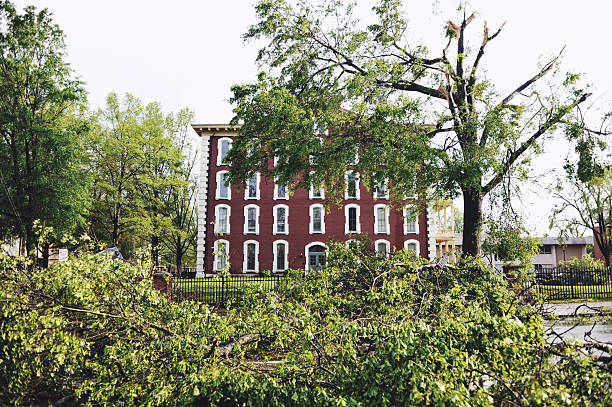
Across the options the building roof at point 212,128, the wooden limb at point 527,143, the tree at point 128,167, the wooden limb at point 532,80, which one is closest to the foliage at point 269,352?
the wooden limb at point 527,143

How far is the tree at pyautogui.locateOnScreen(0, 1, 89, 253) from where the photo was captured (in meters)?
22.5

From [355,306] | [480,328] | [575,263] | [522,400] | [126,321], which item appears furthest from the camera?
[575,263]

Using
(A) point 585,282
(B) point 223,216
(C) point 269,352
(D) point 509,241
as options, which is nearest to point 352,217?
(B) point 223,216

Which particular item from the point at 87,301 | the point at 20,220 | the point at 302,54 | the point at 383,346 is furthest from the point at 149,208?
the point at 383,346

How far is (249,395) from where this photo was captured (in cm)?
403

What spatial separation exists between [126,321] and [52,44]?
25035 millimetres

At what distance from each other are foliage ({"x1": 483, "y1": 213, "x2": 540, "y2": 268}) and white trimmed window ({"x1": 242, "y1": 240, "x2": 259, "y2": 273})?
22.6 metres

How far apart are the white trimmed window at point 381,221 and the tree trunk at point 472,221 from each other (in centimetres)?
1922

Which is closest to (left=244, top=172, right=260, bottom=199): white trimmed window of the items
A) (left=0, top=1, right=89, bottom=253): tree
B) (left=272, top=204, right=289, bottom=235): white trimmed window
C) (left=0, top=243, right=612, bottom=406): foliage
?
(left=272, top=204, right=289, bottom=235): white trimmed window

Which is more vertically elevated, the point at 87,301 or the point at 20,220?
the point at 20,220

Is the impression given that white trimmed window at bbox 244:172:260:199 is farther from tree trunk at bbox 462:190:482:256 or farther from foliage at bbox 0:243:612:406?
foliage at bbox 0:243:612:406

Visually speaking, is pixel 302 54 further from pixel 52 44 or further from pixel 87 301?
pixel 52 44

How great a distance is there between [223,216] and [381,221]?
1311 cm

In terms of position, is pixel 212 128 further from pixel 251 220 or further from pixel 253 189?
pixel 251 220
